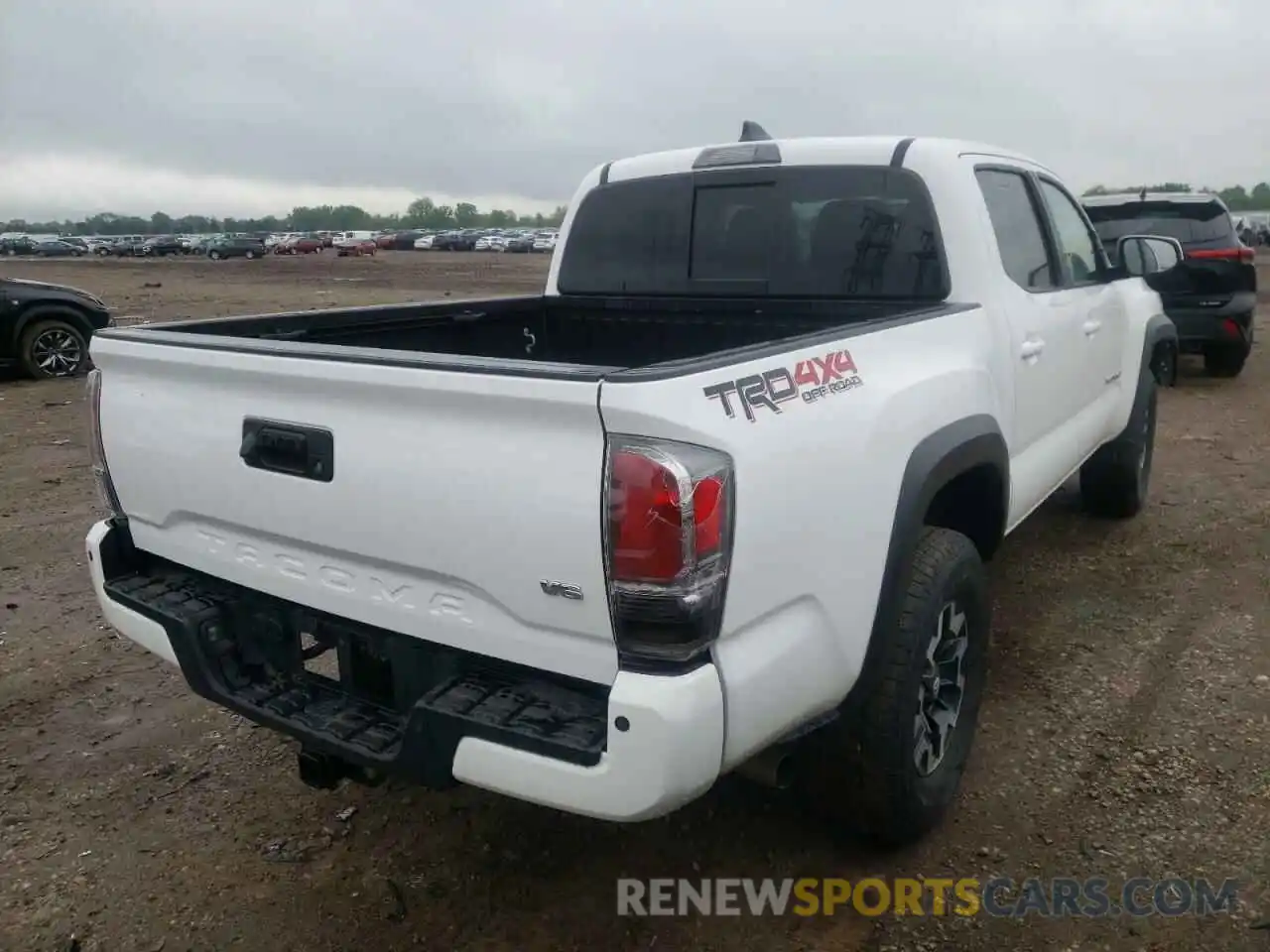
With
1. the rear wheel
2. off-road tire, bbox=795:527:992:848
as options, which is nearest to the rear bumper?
off-road tire, bbox=795:527:992:848

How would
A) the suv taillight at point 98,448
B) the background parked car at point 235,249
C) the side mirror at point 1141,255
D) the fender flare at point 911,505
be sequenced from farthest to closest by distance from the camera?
the background parked car at point 235,249 → the side mirror at point 1141,255 → the suv taillight at point 98,448 → the fender flare at point 911,505

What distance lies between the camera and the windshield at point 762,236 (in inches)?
139

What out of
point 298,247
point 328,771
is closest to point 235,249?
point 298,247

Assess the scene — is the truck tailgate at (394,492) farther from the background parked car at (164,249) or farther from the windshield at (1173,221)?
the background parked car at (164,249)

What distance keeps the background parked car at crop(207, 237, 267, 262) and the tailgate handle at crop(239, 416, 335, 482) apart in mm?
56391

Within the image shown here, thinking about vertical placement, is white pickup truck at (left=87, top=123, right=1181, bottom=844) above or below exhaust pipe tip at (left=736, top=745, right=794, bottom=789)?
above

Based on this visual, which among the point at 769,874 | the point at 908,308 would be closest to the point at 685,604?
the point at 769,874

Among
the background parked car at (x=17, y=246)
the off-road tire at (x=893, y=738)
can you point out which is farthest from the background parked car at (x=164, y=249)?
the off-road tire at (x=893, y=738)

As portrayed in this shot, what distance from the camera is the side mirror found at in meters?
5.04

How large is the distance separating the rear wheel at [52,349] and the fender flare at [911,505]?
11.2 meters

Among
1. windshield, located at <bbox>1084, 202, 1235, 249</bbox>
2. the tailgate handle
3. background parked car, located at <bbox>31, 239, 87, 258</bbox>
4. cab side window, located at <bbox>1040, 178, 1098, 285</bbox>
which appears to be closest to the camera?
the tailgate handle

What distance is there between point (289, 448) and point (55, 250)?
236ft

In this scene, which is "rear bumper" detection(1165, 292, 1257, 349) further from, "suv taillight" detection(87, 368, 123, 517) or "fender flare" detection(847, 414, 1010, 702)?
"suv taillight" detection(87, 368, 123, 517)

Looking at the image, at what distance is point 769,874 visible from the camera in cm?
286
